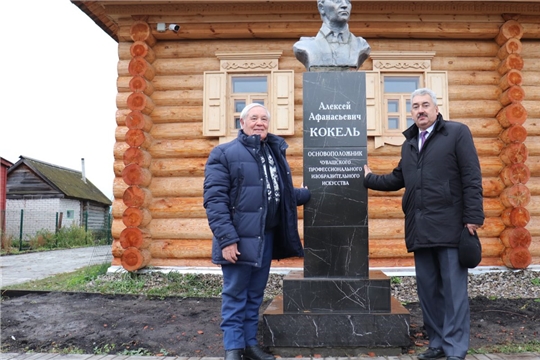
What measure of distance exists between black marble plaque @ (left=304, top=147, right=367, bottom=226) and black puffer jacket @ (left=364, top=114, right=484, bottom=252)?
61cm

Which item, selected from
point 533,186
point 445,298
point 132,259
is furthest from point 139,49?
point 533,186

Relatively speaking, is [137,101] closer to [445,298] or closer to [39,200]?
[445,298]

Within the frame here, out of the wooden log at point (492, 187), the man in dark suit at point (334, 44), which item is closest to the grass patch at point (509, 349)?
the man in dark suit at point (334, 44)

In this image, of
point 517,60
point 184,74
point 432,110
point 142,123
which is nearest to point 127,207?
point 142,123

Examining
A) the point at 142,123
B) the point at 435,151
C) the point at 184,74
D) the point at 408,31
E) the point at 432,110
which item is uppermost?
the point at 408,31

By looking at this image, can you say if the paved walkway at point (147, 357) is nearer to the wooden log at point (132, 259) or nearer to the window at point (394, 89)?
the wooden log at point (132, 259)

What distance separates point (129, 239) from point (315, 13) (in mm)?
4888

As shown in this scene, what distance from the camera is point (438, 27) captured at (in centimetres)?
777

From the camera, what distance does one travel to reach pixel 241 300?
349cm

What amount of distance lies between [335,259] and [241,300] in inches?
44.7

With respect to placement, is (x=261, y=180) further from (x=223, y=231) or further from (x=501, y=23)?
(x=501, y=23)

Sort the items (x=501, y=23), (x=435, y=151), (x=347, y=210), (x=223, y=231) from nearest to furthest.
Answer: (x=223, y=231)
(x=435, y=151)
(x=347, y=210)
(x=501, y=23)

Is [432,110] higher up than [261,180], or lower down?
higher up

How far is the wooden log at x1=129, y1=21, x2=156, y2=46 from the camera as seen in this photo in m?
7.68
